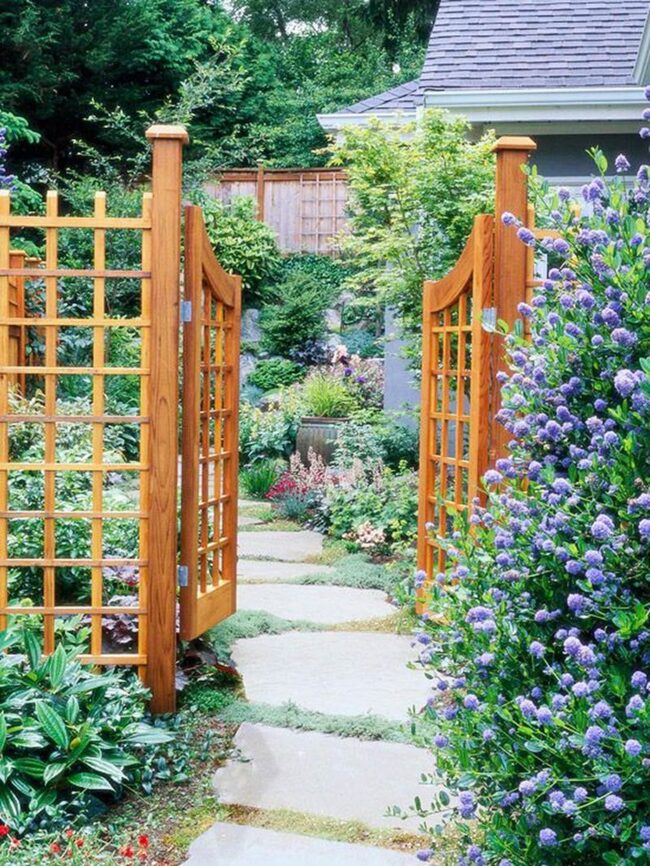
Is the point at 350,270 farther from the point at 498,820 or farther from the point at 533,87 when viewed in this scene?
the point at 498,820

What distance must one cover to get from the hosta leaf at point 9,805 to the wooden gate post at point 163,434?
767 mm

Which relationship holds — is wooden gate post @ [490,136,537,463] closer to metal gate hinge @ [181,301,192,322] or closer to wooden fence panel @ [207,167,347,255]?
metal gate hinge @ [181,301,192,322]

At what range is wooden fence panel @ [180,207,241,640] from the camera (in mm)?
3684

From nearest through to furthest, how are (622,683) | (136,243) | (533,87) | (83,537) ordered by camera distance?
(622,683) < (83,537) < (533,87) < (136,243)

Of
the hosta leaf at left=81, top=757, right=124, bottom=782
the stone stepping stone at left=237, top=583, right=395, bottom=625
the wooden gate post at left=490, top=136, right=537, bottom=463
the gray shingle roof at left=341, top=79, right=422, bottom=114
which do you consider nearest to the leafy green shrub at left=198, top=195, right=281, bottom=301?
the gray shingle roof at left=341, top=79, right=422, bottom=114

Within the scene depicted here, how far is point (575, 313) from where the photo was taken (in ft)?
6.23

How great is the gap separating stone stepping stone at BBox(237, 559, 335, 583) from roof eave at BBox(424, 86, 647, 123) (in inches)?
149

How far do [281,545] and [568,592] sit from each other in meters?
5.45

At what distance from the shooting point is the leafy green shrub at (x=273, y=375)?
13.0 metres

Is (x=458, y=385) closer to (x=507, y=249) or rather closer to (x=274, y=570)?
(x=507, y=249)

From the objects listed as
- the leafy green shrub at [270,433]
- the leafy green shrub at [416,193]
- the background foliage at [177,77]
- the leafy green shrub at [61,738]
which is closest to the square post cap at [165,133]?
the leafy green shrub at [61,738]

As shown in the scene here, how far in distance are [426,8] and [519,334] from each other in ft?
63.9

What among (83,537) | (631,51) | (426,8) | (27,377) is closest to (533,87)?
(631,51)

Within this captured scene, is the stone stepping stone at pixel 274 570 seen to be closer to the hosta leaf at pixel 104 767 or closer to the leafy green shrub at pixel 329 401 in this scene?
the hosta leaf at pixel 104 767
